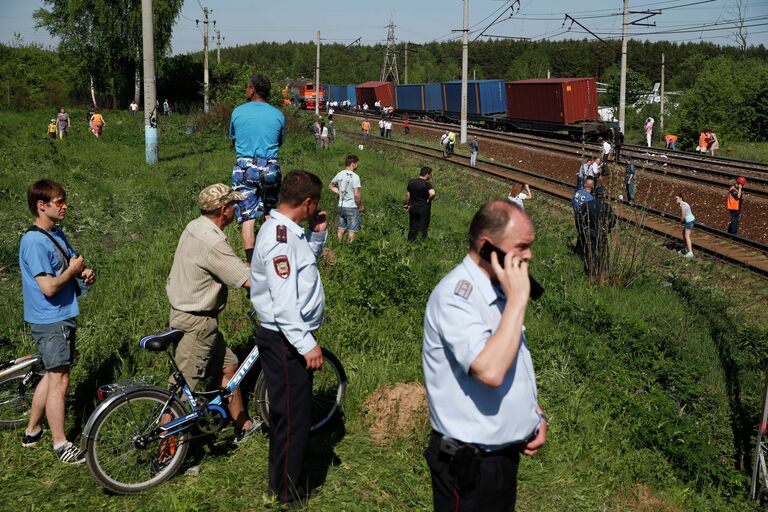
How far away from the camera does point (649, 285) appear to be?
1259 centimetres

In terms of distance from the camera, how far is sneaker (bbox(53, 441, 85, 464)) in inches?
198

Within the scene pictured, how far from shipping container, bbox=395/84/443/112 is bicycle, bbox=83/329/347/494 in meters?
52.9

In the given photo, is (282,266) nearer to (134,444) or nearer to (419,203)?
(134,444)

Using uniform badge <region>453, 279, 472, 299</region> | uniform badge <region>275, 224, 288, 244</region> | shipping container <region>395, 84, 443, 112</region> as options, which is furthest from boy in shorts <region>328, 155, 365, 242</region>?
shipping container <region>395, 84, 443, 112</region>

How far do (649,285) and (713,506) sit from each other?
689 centimetres

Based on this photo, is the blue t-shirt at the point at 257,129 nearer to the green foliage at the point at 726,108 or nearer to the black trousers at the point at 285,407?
the black trousers at the point at 285,407

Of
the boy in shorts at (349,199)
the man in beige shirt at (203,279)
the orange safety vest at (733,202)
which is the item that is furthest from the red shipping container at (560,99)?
the man in beige shirt at (203,279)

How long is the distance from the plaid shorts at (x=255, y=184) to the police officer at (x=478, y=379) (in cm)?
474

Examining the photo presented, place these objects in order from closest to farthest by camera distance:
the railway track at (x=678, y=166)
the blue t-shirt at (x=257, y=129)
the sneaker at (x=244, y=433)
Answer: the sneaker at (x=244, y=433) → the blue t-shirt at (x=257, y=129) → the railway track at (x=678, y=166)

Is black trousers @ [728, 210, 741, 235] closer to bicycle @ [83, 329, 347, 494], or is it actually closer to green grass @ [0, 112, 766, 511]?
green grass @ [0, 112, 766, 511]

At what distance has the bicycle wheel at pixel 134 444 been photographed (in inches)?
179

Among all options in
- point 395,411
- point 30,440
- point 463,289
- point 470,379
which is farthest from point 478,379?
point 30,440

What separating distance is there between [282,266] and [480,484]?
5.52 feet

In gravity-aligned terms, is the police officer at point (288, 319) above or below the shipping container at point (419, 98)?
Result: below
